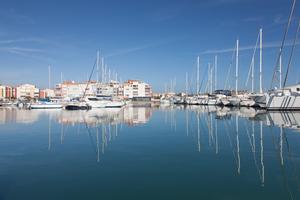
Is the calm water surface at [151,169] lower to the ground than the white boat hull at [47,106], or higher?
lower

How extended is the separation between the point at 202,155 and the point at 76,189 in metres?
6.94

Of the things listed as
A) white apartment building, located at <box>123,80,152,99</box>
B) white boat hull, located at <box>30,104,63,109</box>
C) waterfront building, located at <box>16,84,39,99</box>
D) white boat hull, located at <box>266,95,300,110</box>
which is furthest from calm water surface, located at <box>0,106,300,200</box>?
waterfront building, located at <box>16,84,39,99</box>

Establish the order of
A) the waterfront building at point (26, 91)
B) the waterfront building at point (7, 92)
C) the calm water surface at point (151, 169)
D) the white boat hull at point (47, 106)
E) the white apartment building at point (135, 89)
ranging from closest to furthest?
the calm water surface at point (151, 169)
the white boat hull at point (47, 106)
the waterfront building at point (7, 92)
the white apartment building at point (135, 89)
the waterfront building at point (26, 91)

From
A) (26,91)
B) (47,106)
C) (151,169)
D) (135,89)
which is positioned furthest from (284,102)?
(26,91)

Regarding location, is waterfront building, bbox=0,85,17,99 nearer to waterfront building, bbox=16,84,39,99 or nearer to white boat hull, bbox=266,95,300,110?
waterfront building, bbox=16,84,39,99

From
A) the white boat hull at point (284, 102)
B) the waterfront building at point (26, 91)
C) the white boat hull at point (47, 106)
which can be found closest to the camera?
the white boat hull at point (284, 102)

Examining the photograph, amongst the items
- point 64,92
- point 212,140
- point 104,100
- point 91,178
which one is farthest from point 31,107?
point 64,92

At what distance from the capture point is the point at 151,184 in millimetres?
8992

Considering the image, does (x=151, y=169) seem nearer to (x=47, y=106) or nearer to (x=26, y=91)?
(x=47, y=106)

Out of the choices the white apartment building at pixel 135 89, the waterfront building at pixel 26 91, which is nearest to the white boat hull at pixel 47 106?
Result: the white apartment building at pixel 135 89

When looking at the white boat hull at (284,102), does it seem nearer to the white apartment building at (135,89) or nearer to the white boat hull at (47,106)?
the white boat hull at (47,106)

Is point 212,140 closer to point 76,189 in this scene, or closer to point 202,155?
point 202,155

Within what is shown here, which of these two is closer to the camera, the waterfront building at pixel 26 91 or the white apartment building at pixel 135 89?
the white apartment building at pixel 135 89

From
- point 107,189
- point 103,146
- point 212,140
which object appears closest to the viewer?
point 107,189
